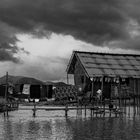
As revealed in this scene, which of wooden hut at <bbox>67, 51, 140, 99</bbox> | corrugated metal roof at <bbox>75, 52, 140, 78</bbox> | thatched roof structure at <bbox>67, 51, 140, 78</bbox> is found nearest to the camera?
wooden hut at <bbox>67, 51, 140, 99</bbox>

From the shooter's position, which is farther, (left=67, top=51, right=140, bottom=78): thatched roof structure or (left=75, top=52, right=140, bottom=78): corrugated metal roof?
(left=75, top=52, right=140, bottom=78): corrugated metal roof

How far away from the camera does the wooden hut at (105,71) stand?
140 feet

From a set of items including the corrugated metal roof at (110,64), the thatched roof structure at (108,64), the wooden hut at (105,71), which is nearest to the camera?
the wooden hut at (105,71)

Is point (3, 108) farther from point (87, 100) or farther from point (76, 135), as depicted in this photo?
point (76, 135)

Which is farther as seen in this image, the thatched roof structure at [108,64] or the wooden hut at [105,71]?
the thatched roof structure at [108,64]

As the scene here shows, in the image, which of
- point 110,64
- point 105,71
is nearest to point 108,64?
point 110,64

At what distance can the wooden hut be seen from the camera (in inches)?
1681

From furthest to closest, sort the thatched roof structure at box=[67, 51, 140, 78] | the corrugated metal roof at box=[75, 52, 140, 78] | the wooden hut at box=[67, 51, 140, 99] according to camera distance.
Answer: the corrugated metal roof at box=[75, 52, 140, 78] → the thatched roof structure at box=[67, 51, 140, 78] → the wooden hut at box=[67, 51, 140, 99]

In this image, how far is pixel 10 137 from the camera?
1717 centimetres

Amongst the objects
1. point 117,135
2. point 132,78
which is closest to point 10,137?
point 117,135

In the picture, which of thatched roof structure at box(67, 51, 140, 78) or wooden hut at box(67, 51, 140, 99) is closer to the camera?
wooden hut at box(67, 51, 140, 99)

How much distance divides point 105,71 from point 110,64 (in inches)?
100

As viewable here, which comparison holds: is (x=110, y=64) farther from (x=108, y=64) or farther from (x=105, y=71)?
(x=105, y=71)

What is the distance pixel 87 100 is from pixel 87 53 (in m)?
11.0
